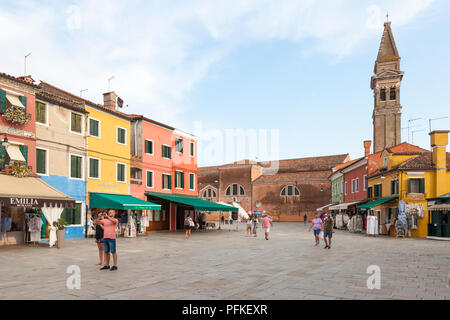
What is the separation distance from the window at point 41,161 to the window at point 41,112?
1.45 metres

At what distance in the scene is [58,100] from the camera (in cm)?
1970

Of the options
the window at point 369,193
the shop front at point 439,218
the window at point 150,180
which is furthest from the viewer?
the window at point 369,193

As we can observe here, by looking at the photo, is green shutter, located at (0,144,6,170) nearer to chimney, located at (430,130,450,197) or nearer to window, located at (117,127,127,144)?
window, located at (117,127,127,144)

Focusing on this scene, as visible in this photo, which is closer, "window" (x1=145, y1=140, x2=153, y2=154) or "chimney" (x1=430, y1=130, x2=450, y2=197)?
"chimney" (x1=430, y1=130, x2=450, y2=197)

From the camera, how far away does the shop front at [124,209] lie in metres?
20.7

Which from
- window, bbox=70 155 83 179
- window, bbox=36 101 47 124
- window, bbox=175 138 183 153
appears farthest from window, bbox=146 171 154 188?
window, bbox=36 101 47 124

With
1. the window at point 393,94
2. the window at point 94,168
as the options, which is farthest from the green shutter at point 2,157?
the window at point 393,94

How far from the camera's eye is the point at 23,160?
1678 cm

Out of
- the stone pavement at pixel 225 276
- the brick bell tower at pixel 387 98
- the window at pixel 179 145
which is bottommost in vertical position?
the stone pavement at pixel 225 276

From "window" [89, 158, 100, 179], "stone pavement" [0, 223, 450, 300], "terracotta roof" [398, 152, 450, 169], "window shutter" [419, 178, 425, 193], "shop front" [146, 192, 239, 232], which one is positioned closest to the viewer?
"stone pavement" [0, 223, 450, 300]

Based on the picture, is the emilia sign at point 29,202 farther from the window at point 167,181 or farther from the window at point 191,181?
the window at point 191,181

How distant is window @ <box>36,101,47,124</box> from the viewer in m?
18.6

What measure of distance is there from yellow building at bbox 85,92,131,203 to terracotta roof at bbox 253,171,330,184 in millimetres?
34741

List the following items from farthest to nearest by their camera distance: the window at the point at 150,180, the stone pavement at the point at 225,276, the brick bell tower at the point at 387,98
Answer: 1. the brick bell tower at the point at 387,98
2. the window at the point at 150,180
3. the stone pavement at the point at 225,276
